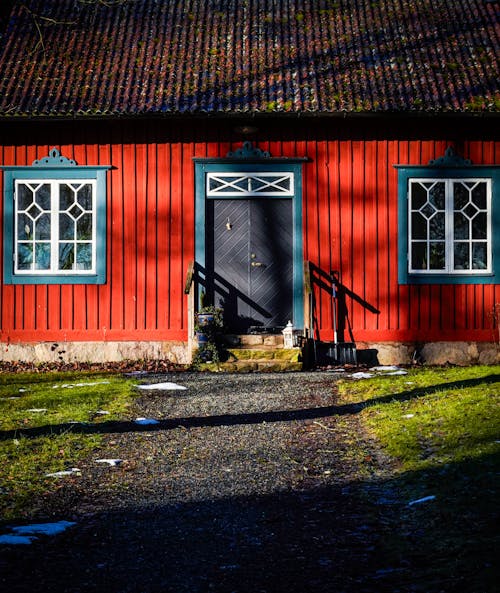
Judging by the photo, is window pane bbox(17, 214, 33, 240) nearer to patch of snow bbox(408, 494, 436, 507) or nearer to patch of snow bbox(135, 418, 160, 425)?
patch of snow bbox(135, 418, 160, 425)

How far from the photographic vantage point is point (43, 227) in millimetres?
13758

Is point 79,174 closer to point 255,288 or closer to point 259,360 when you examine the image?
point 255,288

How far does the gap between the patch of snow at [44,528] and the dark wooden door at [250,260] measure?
8.68m

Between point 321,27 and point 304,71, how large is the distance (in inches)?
62.4

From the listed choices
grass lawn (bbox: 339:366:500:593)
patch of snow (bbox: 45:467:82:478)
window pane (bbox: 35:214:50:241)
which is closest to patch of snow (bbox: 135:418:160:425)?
patch of snow (bbox: 45:467:82:478)

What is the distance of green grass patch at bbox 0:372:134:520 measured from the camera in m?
5.99

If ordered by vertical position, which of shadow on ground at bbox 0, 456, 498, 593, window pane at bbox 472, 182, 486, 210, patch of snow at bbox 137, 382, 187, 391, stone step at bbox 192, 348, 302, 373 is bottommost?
shadow on ground at bbox 0, 456, 498, 593

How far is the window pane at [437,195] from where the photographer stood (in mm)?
13656

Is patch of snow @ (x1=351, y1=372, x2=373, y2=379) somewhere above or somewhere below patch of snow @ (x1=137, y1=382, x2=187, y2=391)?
above

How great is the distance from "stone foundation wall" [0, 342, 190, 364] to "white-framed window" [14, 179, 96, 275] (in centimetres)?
121

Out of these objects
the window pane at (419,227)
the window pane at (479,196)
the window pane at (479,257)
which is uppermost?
the window pane at (479,196)

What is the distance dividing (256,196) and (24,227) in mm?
3739

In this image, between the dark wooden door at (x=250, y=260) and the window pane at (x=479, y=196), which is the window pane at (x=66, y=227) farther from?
the window pane at (x=479, y=196)

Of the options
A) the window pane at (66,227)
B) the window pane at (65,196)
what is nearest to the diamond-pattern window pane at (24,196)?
the window pane at (65,196)
